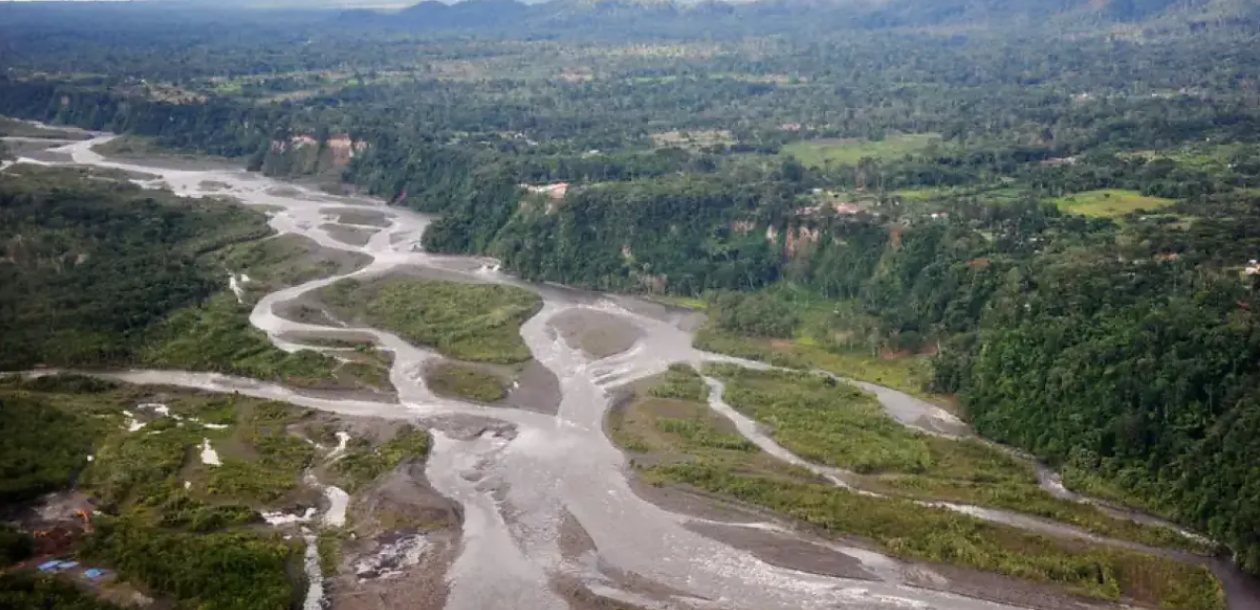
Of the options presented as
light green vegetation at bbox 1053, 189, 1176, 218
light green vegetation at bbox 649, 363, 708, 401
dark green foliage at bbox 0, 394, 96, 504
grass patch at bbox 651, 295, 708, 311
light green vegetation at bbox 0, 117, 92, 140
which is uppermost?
light green vegetation at bbox 1053, 189, 1176, 218

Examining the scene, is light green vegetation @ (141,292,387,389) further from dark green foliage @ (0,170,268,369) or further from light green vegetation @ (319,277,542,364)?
light green vegetation @ (319,277,542,364)

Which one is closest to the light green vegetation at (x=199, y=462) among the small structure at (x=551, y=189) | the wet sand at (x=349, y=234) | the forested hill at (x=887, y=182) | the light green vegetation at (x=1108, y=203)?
the forested hill at (x=887, y=182)

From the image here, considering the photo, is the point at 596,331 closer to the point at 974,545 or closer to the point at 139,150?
the point at 974,545

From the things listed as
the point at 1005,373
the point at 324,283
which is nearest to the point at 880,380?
Answer: the point at 1005,373

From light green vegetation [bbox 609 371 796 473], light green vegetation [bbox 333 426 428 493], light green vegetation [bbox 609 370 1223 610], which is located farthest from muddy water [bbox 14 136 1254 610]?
light green vegetation [bbox 609 370 1223 610]

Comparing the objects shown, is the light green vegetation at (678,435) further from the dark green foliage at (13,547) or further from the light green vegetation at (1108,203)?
the light green vegetation at (1108,203)

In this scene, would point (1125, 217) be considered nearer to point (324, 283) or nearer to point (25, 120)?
point (324, 283)

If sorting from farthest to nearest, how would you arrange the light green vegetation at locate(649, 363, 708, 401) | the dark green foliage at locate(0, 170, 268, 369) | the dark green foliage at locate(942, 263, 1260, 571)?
1. the dark green foliage at locate(0, 170, 268, 369)
2. the light green vegetation at locate(649, 363, 708, 401)
3. the dark green foliage at locate(942, 263, 1260, 571)
